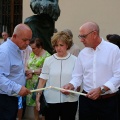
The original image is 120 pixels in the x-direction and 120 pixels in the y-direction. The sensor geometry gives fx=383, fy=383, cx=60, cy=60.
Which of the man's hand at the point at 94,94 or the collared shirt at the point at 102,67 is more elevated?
the collared shirt at the point at 102,67

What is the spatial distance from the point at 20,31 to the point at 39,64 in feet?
5.91

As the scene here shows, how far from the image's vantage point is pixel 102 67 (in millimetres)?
4336

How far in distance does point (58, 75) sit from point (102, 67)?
2.31 ft

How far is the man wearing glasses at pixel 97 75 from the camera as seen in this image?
4297 millimetres

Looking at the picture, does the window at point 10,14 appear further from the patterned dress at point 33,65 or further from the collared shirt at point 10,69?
the collared shirt at point 10,69

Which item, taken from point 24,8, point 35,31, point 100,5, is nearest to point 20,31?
point 35,31

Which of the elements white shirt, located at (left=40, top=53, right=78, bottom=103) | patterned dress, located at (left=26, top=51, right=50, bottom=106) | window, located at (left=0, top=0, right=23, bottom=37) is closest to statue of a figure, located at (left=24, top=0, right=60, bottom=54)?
patterned dress, located at (left=26, top=51, right=50, bottom=106)

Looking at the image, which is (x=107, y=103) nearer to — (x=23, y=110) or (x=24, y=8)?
(x=23, y=110)

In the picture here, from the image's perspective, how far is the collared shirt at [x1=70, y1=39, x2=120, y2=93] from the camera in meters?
4.30

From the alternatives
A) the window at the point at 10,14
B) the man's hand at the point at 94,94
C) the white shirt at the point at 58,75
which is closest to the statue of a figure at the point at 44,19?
the white shirt at the point at 58,75

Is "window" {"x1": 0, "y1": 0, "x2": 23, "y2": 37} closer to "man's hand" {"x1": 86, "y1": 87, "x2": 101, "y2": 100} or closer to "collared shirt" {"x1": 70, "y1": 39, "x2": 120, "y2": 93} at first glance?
"collared shirt" {"x1": 70, "y1": 39, "x2": 120, "y2": 93}

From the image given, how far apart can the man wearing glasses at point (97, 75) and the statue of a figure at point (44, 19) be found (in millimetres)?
2358

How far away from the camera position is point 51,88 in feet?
15.8

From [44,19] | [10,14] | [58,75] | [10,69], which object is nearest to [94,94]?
[58,75]
